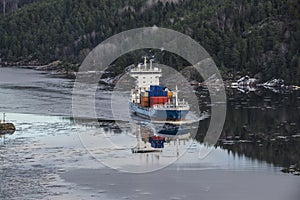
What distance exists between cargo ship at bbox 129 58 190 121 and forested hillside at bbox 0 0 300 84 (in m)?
25.5

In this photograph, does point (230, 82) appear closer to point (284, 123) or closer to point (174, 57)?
point (174, 57)

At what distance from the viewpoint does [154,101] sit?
63000 mm

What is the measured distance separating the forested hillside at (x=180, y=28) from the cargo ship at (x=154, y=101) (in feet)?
83.8

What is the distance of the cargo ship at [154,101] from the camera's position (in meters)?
58.8

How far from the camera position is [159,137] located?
50469 millimetres

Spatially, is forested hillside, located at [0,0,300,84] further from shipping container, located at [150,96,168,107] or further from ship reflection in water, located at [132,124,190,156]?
ship reflection in water, located at [132,124,190,156]

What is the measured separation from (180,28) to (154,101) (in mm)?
59346

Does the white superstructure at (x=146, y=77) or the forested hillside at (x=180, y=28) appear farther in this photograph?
the forested hillside at (x=180, y=28)

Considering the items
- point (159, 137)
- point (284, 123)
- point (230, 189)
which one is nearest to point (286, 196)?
point (230, 189)

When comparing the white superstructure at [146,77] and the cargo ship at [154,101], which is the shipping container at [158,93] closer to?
the cargo ship at [154,101]

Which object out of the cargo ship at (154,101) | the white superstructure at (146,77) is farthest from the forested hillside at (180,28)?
the cargo ship at (154,101)

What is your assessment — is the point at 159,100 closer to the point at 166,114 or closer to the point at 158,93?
the point at 158,93

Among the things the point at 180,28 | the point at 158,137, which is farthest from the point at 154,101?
the point at 180,28

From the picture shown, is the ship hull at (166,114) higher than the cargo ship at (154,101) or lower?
lower
